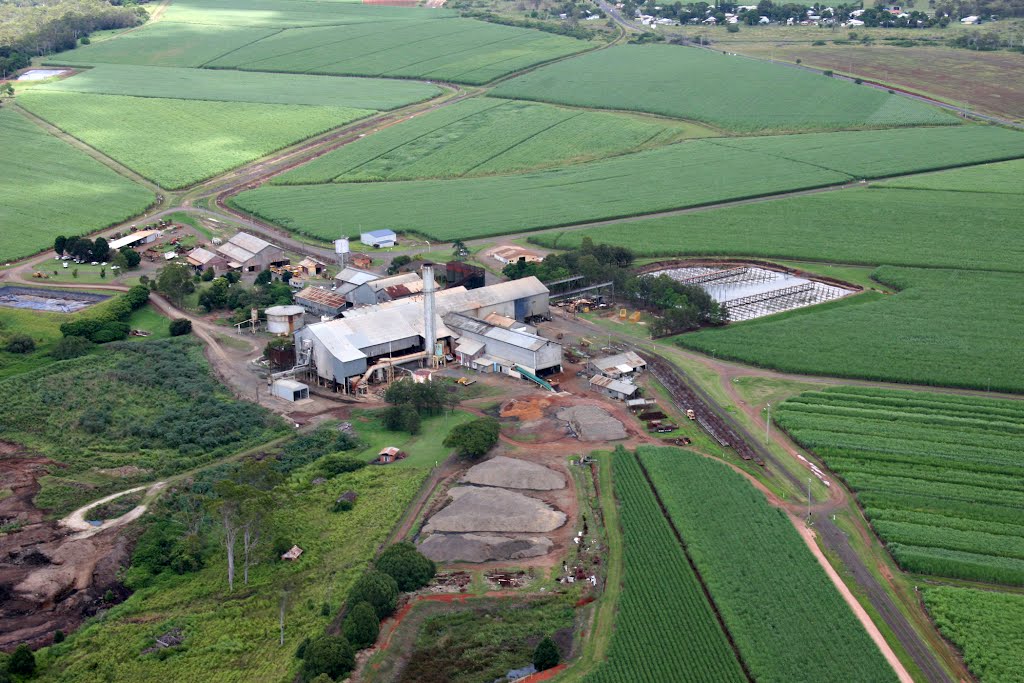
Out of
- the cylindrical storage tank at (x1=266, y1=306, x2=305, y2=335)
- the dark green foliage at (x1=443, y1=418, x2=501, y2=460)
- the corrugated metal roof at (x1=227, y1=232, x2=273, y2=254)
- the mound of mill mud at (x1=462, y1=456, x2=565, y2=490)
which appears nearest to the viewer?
the mound of mill mud at (x1=462, y1=456, x2=565, y2=490)

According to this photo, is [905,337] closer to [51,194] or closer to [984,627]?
[984,627]

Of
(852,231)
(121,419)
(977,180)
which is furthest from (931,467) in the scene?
(977,180)

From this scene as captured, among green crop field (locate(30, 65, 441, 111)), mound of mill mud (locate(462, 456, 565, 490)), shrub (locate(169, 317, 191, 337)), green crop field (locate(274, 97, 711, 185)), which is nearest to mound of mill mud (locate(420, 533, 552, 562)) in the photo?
mound of mill mud (locate(462, 456, 565, 490))

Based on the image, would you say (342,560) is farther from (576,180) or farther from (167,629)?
(576,180)

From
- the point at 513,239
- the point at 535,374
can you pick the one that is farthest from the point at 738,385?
the point at 513,239

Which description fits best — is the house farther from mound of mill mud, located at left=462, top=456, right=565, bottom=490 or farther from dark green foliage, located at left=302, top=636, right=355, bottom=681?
dark green foliage, located at left=302, top=636, right=355, bottom=681

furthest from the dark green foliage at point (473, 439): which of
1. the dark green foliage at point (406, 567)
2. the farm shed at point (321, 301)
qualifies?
the farm shed at point (321, 301)
